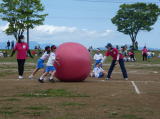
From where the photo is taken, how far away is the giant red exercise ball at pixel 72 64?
17031 mm

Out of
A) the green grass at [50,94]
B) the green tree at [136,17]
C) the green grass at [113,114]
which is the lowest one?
the green grass at [50,94]

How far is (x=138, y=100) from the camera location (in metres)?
11.4

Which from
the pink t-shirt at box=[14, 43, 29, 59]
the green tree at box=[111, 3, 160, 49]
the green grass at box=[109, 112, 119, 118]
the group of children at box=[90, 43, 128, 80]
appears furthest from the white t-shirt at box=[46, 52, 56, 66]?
the green tree at box=[111, 3, 160, 49]

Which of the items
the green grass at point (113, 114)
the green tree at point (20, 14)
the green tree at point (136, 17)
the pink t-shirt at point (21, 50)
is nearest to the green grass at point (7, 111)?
the green grass at point (113, 114)

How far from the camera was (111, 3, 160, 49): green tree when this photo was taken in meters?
87.2

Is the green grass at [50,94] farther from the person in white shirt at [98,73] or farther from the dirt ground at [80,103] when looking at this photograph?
the person in white shirt at [98,73]

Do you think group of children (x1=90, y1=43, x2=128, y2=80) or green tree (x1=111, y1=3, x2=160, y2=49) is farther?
green tree (x1=111, y1=3, x2=160, y2=49)

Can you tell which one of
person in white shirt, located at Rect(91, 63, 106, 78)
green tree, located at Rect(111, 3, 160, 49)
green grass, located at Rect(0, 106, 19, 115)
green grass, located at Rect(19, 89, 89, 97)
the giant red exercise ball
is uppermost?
green tree, located at Rect(111, 3, 160, 49)

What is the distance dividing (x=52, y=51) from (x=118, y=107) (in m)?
7.25

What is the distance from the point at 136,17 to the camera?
88.0m

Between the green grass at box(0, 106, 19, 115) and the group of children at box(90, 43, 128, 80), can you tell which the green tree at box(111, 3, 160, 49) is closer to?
the group of children at box(90, 43, 128, 80)

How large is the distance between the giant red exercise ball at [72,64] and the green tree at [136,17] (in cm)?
6970

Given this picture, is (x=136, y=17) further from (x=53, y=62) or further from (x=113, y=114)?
(x=113, y=114)

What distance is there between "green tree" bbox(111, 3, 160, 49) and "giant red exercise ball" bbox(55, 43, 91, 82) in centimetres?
→ 6970
